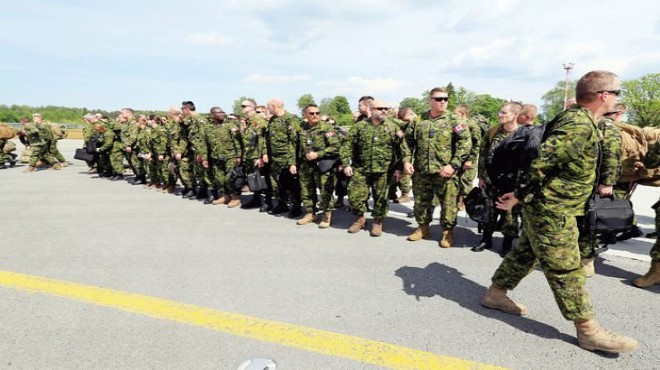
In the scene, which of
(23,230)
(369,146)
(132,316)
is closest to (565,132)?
(369,146)

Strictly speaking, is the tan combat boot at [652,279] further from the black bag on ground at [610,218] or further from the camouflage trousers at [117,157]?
the camouflage trousers at [117,157]

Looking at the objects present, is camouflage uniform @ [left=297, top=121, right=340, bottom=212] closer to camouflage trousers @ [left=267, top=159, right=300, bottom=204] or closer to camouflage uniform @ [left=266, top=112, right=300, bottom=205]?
camouflage uniform @ [left=266, top=112, right=300, bottom=205]

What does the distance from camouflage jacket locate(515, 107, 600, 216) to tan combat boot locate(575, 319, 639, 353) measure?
724 millimetres

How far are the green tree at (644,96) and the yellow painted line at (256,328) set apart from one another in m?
52.0

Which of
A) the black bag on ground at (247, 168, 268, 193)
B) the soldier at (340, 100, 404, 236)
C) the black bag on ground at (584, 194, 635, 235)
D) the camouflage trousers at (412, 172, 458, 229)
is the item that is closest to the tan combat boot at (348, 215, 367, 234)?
the soldier at (340, 100, 404, 236)

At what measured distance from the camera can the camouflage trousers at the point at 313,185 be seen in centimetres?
572

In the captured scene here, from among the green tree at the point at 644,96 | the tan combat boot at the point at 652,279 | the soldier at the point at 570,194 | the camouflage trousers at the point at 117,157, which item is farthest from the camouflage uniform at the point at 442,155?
the green tree at the point at 644,96

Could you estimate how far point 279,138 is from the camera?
6.14 m

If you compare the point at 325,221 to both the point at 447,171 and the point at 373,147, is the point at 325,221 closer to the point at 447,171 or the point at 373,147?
the point at 373,147

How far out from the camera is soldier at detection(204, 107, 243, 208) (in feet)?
23.0

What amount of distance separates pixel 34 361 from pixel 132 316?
0.64 metres

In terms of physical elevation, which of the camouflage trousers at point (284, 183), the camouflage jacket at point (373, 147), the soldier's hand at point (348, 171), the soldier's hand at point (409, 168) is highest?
the camouflage jacket at point (373, 147)

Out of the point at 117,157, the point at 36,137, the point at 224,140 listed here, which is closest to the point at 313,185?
the point at 224,140

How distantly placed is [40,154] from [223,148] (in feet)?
28.5
